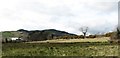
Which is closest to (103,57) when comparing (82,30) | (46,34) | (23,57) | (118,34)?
(23,57)

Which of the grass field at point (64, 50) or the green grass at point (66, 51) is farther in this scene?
the grass field at point (64, 50)

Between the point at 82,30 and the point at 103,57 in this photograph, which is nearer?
the point at 103,57

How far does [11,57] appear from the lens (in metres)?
28.8

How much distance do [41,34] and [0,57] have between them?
4063 inches

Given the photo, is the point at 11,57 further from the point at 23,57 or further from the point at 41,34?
the point at 41,34

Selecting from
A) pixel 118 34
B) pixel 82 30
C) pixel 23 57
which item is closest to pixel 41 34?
pixel 82 30

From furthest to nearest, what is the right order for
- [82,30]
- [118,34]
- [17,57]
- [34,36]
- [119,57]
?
1. [82,30]
2. [34,36]
3. [118,34]
4. [17,57]
5. [119,57]

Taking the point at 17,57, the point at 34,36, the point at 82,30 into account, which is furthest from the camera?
the point at 82,30

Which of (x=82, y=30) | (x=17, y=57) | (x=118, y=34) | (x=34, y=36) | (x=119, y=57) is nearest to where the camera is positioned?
(x=119, y=57)

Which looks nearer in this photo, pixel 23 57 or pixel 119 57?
pixel 119 57

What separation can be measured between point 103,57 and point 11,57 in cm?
895

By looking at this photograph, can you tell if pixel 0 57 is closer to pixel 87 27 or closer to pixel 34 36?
pixel 34 36

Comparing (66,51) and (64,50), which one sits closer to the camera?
(66,51)

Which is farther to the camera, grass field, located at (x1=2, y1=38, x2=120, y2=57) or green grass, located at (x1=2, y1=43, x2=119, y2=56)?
grass field, located at (x1=2, y1=38, x2=120, y2=57)
